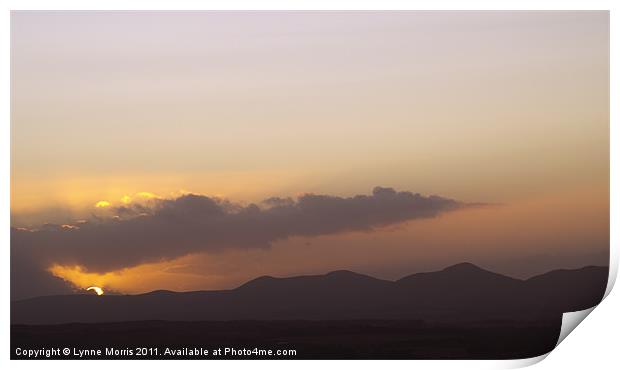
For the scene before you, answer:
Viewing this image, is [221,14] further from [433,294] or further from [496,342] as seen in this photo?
[496,342]

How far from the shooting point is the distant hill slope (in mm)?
2510

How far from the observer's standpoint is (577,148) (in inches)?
99.5

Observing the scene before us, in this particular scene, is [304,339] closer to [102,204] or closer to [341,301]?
[341,301]

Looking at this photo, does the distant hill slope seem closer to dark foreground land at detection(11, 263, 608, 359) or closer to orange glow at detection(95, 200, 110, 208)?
dark foreground land at detection(11, 263, 608, 359)

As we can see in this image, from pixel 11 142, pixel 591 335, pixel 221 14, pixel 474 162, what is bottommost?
pixel 591 335

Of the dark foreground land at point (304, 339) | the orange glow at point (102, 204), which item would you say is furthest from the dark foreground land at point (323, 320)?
the orange glow at point (102, 204)

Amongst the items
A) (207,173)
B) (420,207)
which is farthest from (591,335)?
(207,173)

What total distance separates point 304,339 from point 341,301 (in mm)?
164

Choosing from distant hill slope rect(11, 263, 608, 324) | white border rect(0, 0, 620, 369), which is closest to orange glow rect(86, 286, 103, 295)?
distant hill slope rect(11, 263, 608, 324)
